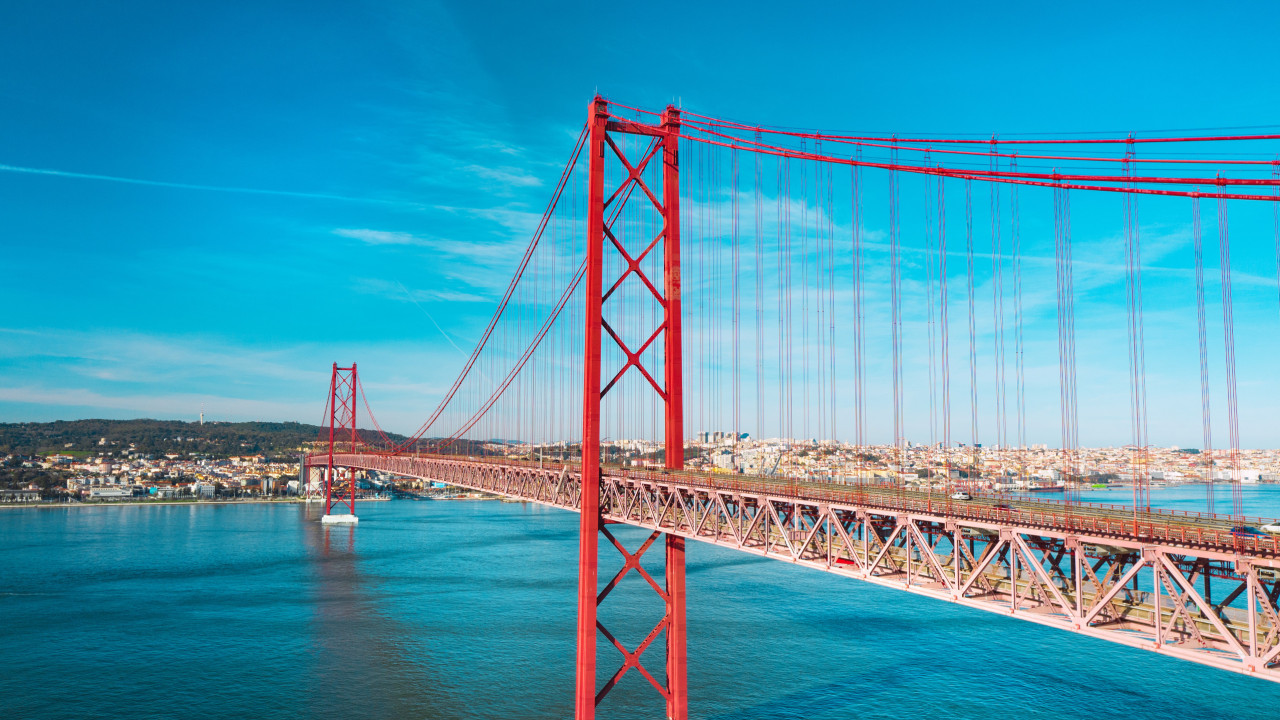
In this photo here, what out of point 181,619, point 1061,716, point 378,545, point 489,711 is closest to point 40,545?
point 378,545

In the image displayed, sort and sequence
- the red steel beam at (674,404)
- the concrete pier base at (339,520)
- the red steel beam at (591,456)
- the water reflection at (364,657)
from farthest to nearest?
the concrete pier base at (339,520)
the water reflection at (364,657)
the red steel beam at (674,404)
the red steel beam at (591,456)

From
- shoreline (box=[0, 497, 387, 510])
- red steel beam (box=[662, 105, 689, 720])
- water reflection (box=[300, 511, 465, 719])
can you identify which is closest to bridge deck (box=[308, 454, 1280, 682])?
red steel beam (box=[662, 105, 689, 720])

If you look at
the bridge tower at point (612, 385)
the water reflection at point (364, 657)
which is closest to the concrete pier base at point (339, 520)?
the water reflection at point (364, 657)

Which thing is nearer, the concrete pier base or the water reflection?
the water reflection

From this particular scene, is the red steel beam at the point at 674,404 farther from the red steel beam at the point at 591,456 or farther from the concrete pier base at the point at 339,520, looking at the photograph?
the concrete pier base at the point at 339,520

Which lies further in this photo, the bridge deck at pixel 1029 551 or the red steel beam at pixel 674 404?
the red steel beam at pixel 674 404

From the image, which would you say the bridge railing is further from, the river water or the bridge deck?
the river water
